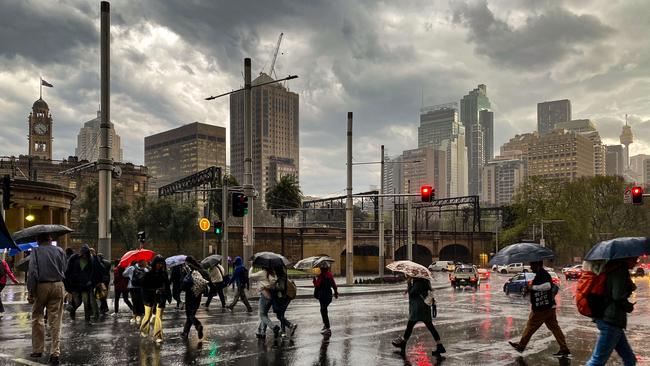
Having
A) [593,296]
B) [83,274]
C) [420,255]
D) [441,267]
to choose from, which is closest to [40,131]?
[420,255]

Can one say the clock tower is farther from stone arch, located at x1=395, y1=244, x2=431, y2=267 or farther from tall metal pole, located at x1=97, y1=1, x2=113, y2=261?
tall metal pole, located at x1=97, y1=1, x2=113, y2=261

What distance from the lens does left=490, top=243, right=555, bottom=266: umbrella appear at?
10.9 metres

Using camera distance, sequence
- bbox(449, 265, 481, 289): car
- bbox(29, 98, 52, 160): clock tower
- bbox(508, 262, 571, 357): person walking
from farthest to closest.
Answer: bbox(29, 98, 52, 160): clock tower, bbox(449, 265, 481, 289): car, bbox(508, 262, 571, 357): person walking

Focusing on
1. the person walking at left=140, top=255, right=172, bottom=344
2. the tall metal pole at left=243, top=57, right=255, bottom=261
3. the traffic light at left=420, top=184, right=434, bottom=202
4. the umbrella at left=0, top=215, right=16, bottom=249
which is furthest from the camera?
the traffic light at left=420, top=184, right=434, bottom=202

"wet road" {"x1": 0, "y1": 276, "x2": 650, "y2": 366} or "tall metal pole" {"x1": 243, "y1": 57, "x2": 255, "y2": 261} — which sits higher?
"tall metal pole" {"x1": 243, "y1": 57, "x2": 255, "y2": 261}

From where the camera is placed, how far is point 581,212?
8175 centimetres

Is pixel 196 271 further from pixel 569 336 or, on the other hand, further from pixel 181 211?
pixel 181 211

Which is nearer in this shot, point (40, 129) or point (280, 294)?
point (280, 294)

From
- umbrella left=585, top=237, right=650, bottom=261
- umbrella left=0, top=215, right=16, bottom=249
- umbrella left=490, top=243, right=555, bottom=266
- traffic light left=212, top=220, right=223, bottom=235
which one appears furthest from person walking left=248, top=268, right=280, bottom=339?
traffic light left=212, top=220, right=223, bottom=235

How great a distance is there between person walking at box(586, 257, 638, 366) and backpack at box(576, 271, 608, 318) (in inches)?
1.8

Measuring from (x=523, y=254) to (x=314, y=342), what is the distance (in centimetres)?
460

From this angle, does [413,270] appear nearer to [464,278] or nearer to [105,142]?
[105,142]

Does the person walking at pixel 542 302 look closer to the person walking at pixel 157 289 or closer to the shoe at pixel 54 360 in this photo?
the person walking at pixel 157 289

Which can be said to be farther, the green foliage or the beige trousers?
the green foliage
